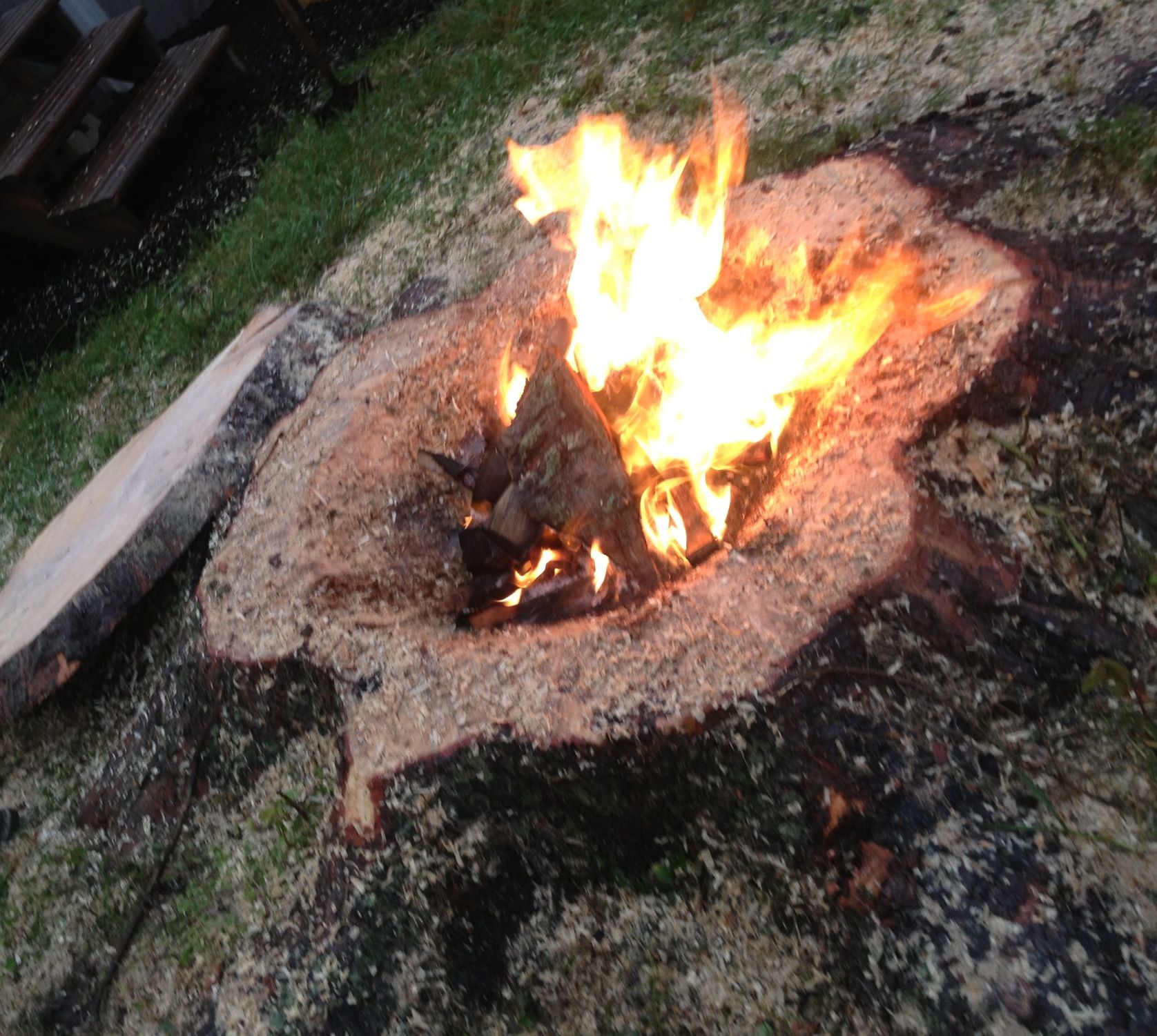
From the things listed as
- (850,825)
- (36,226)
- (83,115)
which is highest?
(83,115)

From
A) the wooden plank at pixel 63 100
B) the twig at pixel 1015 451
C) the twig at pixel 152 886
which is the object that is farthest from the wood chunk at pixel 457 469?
the wooden plank at pixel 63 100

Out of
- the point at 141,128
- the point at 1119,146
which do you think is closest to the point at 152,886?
the point at 1119,146

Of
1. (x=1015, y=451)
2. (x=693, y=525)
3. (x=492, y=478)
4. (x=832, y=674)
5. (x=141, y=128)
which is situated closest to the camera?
(x=832, y=674)

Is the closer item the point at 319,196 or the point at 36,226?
the point at 319,196

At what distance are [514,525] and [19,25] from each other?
5.52 m

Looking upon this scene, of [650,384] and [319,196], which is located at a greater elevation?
[319,196]

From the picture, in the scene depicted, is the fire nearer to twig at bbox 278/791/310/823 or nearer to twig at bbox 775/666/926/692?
twig at bbox 775/666/926/692

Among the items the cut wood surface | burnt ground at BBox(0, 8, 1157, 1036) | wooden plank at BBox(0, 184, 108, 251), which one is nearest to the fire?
burnt ground at BBox(0, 8, 1157, 1036)

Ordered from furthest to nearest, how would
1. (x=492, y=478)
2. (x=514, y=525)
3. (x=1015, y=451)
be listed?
(x=492, y=478)
(x=514, y=525)
(x=1015, y=451)

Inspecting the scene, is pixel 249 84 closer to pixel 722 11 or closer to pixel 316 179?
pixel 316 179

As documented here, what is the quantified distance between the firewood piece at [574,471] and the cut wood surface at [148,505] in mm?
984

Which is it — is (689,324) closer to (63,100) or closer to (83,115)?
(63,100)

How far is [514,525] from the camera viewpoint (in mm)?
2285

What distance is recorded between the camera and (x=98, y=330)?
16.2 ft
